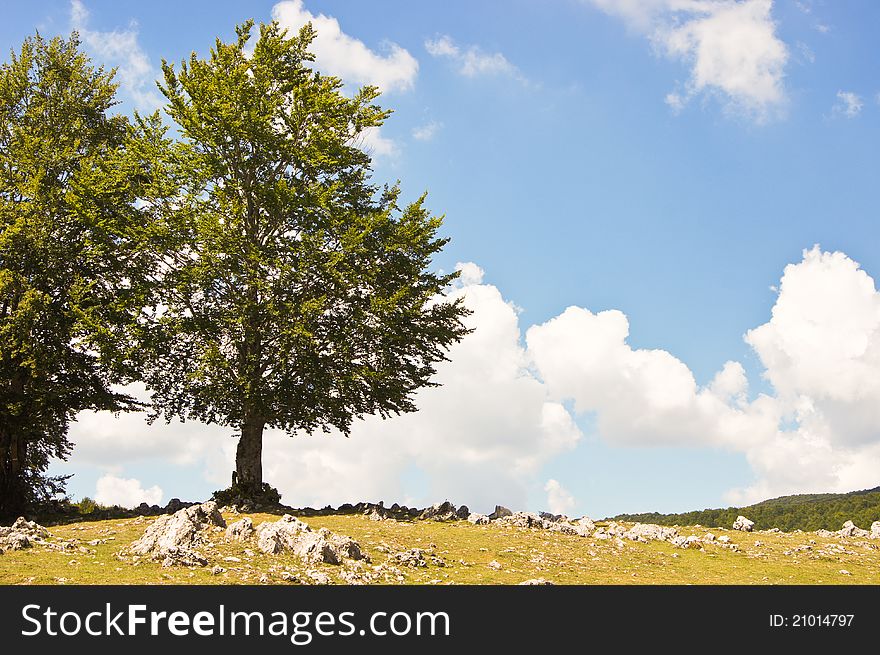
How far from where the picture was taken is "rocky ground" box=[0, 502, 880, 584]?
17.3 m

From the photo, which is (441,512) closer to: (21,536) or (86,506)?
(21,536)

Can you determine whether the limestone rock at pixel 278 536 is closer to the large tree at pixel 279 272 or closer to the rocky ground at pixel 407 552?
the rocky ground at pixel 407 552

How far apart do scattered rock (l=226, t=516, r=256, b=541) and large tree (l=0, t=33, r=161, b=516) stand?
1396 cm

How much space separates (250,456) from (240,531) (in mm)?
13162

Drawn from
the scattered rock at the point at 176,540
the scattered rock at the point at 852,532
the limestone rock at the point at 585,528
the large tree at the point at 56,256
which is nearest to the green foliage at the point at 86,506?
the large tree at the point at 56,256

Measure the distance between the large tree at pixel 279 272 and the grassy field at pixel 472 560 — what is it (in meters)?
6.32

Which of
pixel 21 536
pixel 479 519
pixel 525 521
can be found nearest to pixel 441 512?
pixel 479 519

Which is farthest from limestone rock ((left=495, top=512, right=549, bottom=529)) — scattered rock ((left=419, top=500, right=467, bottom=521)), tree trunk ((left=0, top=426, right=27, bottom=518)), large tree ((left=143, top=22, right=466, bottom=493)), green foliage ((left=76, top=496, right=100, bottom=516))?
tree trunk ((left=0, top=426, right=27, bottom=518))

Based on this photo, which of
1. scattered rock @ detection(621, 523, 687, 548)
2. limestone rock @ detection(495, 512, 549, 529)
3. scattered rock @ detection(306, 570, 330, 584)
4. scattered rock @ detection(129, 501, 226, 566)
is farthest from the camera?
limestone rock @ detection(495, 512, 549, 529)

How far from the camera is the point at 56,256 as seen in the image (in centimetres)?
3294

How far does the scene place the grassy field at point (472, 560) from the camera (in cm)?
1694

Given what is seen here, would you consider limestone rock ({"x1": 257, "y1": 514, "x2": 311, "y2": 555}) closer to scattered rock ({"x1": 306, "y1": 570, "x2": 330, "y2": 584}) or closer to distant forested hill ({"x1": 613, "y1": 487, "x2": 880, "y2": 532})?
scattered rock ({"x1": 306, "y1": 570, "x2": 330, "y2": 584})

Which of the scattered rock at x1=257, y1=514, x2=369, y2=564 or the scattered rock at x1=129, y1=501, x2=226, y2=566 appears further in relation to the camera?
the scattered rock at x1=257, y1=514, x2=369, y2=564

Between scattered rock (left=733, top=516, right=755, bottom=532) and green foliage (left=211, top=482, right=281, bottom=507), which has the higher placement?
green foliage (left=211, top=482, right=281, bottom=507)
